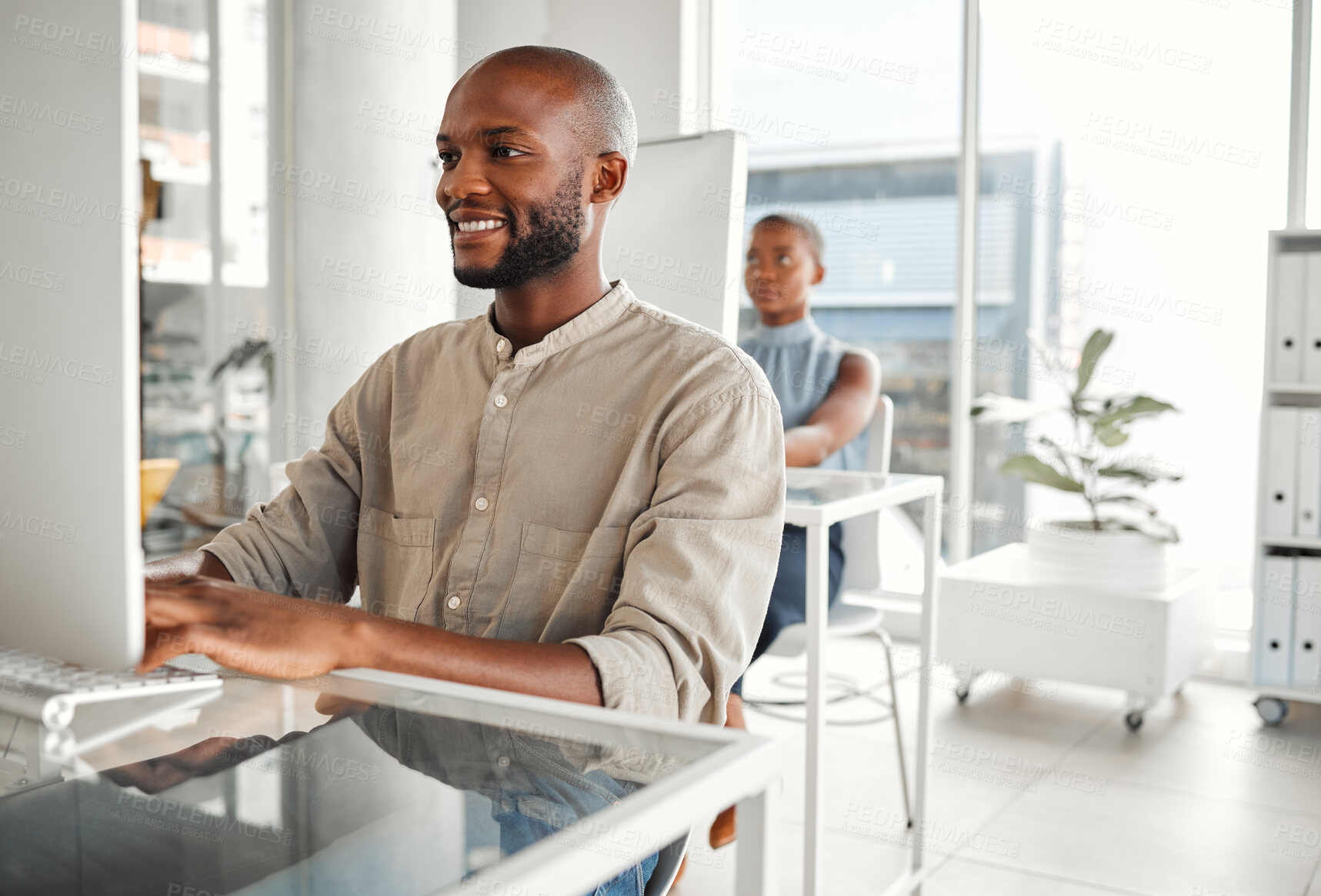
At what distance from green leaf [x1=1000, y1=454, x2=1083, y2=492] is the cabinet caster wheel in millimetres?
709

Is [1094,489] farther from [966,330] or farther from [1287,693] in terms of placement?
[966,330]

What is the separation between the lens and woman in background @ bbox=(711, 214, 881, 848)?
2.25 m

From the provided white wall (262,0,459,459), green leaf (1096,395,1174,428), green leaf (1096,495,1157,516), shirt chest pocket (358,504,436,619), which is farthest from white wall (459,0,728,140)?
shirt chest pocket (358,504,436,619)

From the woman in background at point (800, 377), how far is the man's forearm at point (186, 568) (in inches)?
48.1

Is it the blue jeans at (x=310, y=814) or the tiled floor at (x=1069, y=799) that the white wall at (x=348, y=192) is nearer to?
the tiled floor at (x=1069, y=799)

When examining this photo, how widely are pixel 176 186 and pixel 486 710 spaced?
361 cm

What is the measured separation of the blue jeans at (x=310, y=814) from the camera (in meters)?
0.59

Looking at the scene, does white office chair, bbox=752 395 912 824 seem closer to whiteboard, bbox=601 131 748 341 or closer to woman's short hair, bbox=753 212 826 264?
woman's short hair, bbox=753 212 826 264

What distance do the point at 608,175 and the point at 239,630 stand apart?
2.30 ft

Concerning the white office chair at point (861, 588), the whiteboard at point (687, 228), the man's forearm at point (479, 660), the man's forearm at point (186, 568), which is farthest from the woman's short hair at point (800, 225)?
the man's forearm at point (479, 660)

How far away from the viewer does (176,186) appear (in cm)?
378

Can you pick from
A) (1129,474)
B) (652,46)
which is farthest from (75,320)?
(652,46)

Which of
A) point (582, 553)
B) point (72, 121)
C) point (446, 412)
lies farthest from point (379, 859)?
point (446, 412)

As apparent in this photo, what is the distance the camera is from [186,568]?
3.56 feet
